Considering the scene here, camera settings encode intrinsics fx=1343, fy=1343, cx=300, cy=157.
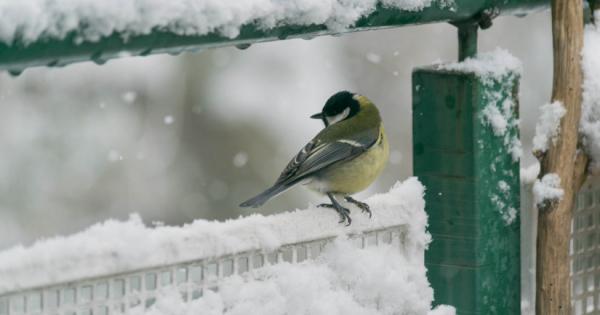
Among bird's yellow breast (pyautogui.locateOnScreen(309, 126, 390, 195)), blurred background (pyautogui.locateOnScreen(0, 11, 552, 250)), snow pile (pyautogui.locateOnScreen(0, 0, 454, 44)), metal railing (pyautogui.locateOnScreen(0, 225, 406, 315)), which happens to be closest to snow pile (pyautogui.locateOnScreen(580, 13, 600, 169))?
snow pile (pyautogui.locateOnScreen(0, 0, 454, 44))

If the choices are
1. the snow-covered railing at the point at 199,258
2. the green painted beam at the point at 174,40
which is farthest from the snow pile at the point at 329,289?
the green painted beam at the point at 174,40

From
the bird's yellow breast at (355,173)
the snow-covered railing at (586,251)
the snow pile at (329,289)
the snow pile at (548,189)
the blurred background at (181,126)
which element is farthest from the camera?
the blurred background at (181,126)

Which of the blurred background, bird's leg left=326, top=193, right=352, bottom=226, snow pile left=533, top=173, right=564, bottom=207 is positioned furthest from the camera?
the blurred background

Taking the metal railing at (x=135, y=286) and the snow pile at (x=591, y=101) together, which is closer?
the metal railing at (x=135, y=286)

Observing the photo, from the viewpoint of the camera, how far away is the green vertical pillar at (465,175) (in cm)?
264

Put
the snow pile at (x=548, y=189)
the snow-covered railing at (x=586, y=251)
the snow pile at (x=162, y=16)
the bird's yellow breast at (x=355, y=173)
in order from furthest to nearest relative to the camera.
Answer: the bird's yellow breast at (x=355, y=173) < the snow-covered railing at (x=586, y=251) < the snow pile at (x=548, y=189) < the snow pile at (x=162, y=16)

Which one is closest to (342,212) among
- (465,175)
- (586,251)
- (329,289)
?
(329,289)

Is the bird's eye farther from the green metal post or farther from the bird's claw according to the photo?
the bird's claw

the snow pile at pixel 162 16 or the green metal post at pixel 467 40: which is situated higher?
the snow pile at pixel 162 16

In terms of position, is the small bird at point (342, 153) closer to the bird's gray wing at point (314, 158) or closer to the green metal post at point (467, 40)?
the bird's gray wing at point (314, 158)

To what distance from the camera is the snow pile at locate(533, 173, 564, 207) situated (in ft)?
9.13

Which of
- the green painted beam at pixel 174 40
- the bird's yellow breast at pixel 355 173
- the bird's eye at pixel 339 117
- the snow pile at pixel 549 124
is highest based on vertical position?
the green painted beam at pixel 174 40

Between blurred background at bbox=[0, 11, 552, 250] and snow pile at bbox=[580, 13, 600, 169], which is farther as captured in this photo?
Answer: blurred background at bbox=[0, 11, 552, 250]

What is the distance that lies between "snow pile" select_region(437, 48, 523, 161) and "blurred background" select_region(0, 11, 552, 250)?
24.6ft
